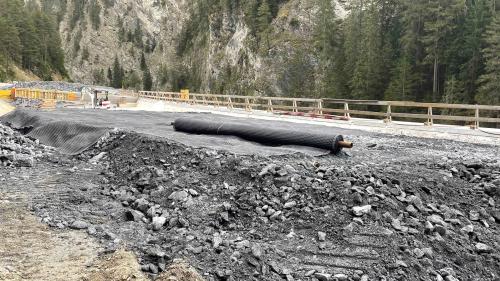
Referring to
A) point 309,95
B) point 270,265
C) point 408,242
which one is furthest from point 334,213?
point 309,95

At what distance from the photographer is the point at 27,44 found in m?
Result: 114

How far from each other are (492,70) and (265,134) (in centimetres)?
3900

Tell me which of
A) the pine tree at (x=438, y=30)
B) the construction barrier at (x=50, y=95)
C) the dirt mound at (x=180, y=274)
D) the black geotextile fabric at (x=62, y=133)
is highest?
the pine tree at (x=438, y=30)

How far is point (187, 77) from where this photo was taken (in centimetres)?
14675

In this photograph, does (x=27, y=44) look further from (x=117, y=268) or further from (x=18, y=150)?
(x=117, y=268)

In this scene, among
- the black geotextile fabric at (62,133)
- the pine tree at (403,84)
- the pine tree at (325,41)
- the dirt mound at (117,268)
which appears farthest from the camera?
the pine tree at (325,41)

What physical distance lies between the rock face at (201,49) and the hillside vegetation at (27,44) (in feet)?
133

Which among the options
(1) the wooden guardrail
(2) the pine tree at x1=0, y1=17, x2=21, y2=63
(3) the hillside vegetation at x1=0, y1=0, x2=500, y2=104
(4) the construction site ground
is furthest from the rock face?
(4) the construction site ground

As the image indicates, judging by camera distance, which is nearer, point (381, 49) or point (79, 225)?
point (79, 225)

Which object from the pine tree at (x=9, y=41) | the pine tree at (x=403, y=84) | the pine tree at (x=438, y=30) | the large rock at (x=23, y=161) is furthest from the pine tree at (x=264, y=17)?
the large rock at (x=23, y=161)

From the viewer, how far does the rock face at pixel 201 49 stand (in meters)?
88.8

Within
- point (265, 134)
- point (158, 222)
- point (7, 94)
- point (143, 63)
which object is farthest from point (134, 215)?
point (143, 63)

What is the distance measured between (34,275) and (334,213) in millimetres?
5161

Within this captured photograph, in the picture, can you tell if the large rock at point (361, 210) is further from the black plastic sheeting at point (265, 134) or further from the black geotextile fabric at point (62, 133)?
the black geotextile fabric at point (62, 133)
